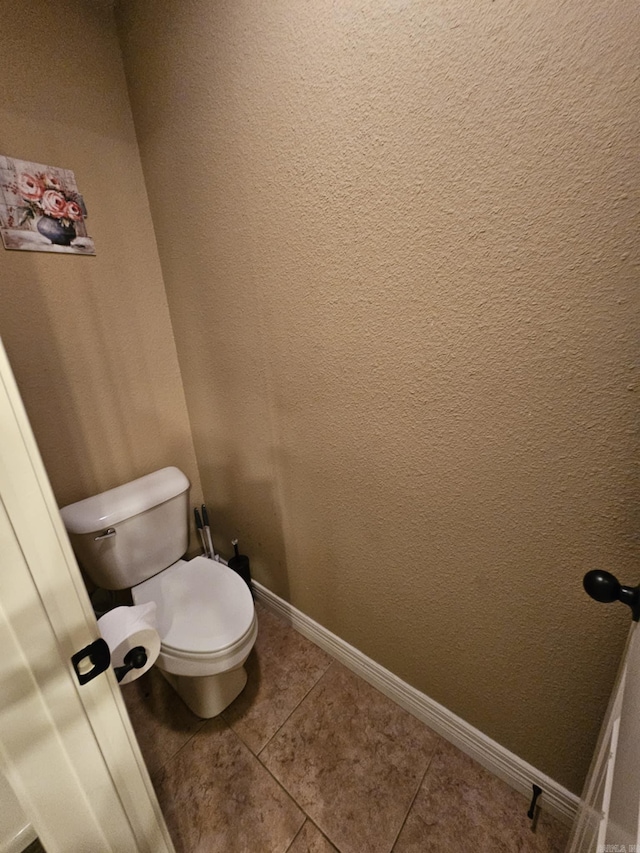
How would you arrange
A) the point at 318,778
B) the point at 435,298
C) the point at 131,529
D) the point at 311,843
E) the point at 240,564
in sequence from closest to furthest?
the point at 435,298 < the point at 311,843 < the point at 318,778 < the point at 131,529 < the point at 240,564

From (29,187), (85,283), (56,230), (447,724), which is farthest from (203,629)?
(29,187)

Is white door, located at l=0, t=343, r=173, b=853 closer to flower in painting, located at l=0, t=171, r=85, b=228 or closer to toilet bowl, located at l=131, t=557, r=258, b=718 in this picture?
toilet bowl, located at l=131, t=557, r=258, b=718

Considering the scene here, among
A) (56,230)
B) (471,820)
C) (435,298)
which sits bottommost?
(471,820)

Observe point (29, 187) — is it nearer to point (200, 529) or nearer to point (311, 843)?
point (200, 529)

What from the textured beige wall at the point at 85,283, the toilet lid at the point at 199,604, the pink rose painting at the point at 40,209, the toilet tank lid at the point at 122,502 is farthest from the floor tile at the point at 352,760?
the pink rose painting at the point at 40,209

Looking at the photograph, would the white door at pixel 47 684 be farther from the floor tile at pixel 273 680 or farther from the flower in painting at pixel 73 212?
the flower in painting at pixel 73 212

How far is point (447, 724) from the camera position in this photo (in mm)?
1057

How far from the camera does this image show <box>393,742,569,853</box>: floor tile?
855mm

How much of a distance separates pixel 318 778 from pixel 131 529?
1012 mm

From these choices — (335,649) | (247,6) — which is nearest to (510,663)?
(335,649)

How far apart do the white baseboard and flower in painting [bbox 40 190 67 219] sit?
1749mm

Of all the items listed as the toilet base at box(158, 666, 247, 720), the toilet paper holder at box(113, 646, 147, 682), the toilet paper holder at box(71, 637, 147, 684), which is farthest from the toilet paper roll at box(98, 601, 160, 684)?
the toilet base at box(158, 666, 247, 720)

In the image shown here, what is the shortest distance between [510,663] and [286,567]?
844mm

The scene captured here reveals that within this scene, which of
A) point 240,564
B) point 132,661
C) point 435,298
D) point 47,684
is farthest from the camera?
point 240,564
